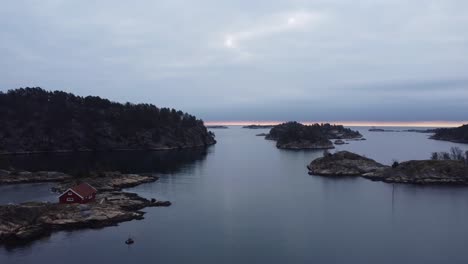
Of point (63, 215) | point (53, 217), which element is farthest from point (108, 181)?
point (53, 217)

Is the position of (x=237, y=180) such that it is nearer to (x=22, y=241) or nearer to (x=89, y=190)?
(x=89, y=190)

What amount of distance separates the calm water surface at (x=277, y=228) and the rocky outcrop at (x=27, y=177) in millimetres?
9191

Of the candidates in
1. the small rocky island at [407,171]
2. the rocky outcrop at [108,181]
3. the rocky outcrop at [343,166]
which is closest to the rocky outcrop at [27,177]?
the rocky outcrop at [108,181]

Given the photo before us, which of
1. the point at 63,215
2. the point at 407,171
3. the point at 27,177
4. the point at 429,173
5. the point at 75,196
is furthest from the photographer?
the point at 407,171

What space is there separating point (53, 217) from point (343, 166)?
90.1 meters

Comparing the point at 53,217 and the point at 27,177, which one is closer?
the point at 53,217

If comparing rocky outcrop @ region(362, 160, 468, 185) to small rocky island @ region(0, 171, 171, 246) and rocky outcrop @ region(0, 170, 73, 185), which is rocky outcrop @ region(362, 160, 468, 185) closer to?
small rocky island @ region(0, 171, 171, 246)

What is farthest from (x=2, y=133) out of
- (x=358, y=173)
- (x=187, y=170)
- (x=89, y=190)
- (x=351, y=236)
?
(x=351, y=236)

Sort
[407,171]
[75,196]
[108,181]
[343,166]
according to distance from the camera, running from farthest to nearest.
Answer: [343,166], [407,171], [108,181], [75,196]

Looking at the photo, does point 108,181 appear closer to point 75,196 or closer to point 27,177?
point 27,177

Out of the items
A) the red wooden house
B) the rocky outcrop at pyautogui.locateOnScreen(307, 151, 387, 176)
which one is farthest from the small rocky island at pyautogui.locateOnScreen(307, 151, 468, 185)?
the red wooden house

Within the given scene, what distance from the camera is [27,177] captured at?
10800 cm

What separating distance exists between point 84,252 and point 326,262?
29.3 m

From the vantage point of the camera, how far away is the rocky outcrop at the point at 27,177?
104438mm
